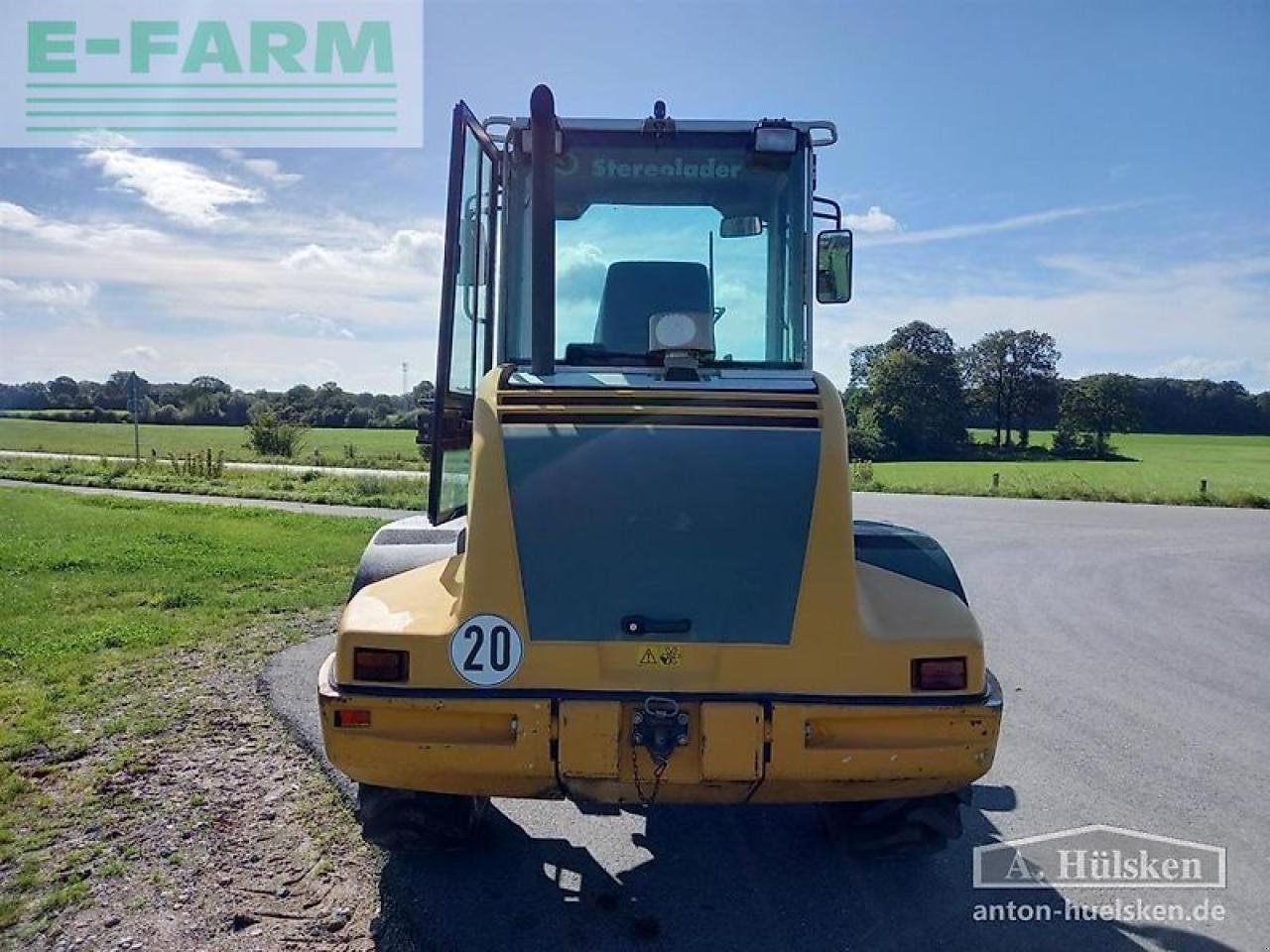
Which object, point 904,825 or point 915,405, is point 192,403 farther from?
point 904,825

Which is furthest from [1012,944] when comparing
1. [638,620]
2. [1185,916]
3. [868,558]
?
[638,620]

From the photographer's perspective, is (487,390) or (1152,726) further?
(1152,726)

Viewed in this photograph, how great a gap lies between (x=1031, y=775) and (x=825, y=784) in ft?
7.70

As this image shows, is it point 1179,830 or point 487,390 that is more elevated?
point 487,390

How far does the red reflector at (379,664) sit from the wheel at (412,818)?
54 centimetres

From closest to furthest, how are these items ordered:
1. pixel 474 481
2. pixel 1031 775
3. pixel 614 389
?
1. pixel 474 481
2. pixel 614 389
3. pixel 1031 775

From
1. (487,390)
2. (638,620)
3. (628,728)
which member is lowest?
(628,728)

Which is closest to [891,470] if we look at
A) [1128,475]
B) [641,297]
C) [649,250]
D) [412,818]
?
[1128,475]

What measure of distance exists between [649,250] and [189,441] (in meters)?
52.4

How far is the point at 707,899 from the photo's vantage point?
3.50 m

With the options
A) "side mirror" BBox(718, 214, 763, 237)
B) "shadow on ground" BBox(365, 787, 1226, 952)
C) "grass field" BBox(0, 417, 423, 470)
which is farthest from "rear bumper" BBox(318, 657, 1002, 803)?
"grass field" BBox(0, 417, 423, 470)

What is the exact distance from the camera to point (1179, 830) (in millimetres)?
4133

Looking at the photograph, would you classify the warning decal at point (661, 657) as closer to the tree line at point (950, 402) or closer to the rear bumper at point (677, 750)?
the rear bumper at point (677, 750)

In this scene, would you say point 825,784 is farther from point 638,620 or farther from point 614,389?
point 614,389
